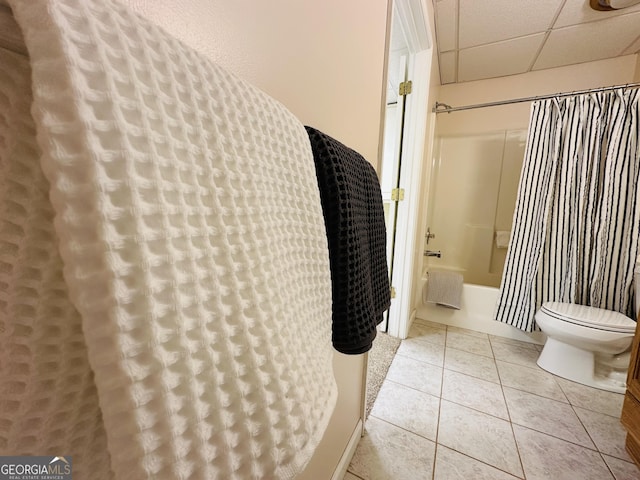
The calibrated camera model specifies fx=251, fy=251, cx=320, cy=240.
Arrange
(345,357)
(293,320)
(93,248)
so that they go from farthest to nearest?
1. (345,357)
2. (293,320)
3. (93,248)

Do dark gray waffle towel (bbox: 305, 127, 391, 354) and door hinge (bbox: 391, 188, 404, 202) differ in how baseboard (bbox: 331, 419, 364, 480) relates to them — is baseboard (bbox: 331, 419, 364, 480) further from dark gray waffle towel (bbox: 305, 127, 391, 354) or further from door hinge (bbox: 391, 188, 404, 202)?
door hinge (bbox: 391, 188, 404, 202)

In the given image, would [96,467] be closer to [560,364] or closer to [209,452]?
[209,452]

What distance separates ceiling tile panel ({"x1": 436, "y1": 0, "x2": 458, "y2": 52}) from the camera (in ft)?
4.63

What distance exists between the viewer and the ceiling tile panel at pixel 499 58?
166cm

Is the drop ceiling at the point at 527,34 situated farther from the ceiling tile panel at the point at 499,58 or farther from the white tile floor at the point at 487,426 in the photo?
the white tile floor at the point at 487,426

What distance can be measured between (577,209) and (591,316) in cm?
62

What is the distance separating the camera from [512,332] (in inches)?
68.2

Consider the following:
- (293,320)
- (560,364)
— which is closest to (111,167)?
(293,320)

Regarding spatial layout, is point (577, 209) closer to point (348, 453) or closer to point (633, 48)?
point (633, 48)

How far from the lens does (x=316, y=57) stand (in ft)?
1.58

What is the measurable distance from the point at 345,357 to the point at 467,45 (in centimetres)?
214

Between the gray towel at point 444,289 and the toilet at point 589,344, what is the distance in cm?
49
